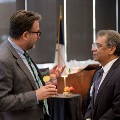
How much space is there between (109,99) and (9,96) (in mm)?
790

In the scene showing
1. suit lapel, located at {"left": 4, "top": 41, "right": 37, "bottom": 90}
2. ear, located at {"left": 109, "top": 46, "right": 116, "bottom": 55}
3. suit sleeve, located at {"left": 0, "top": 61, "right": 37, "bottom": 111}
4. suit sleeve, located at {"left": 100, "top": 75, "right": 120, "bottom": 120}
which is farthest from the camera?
ear, located at {"left": 109, "top": 46, "right": 116, "bottom": 55}

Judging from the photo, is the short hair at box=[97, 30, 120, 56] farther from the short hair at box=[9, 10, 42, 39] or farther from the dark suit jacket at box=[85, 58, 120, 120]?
the short hair at box=[9, 10, 42, 39]

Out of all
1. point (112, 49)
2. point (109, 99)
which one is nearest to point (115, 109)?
point (109, 99)

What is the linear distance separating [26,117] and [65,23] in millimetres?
4450

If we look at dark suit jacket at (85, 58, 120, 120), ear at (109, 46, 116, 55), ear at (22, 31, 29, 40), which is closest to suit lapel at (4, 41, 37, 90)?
ear at (22, 31, 29, 40)

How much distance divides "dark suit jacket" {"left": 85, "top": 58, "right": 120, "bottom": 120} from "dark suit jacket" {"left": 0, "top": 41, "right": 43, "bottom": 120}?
512 mm

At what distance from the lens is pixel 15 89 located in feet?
6.32

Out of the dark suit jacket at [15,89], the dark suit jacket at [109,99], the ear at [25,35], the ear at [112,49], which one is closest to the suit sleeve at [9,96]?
the dark suit jacket at [15,89]

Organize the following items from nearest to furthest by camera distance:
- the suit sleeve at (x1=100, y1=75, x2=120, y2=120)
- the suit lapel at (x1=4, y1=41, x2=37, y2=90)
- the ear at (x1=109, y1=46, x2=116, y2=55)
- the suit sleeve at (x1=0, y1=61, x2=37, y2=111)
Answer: the suit sleeve at (x1=0, y1=61, x2=37, y2=111) < the suit lapel at (x1=4, y1=41, x2=37, y2=90) < the suit sleeve at (x1=100, y1=75, x2=120, y2=120) < the ear at (x1=109, y1=46, x2=116, y2=55)

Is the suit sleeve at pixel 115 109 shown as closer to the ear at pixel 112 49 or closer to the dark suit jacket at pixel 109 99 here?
the dark suit jacket at pixel 109 99

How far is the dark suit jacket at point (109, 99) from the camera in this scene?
214 centimetres

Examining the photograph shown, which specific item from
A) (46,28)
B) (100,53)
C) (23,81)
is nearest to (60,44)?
(46,28)

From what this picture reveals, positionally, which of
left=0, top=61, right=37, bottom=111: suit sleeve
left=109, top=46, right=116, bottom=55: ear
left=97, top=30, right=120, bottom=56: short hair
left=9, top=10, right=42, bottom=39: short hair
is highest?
left=9, top=10, right=42, bottom=39: short hair

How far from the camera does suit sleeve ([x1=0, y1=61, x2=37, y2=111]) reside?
1.84m
